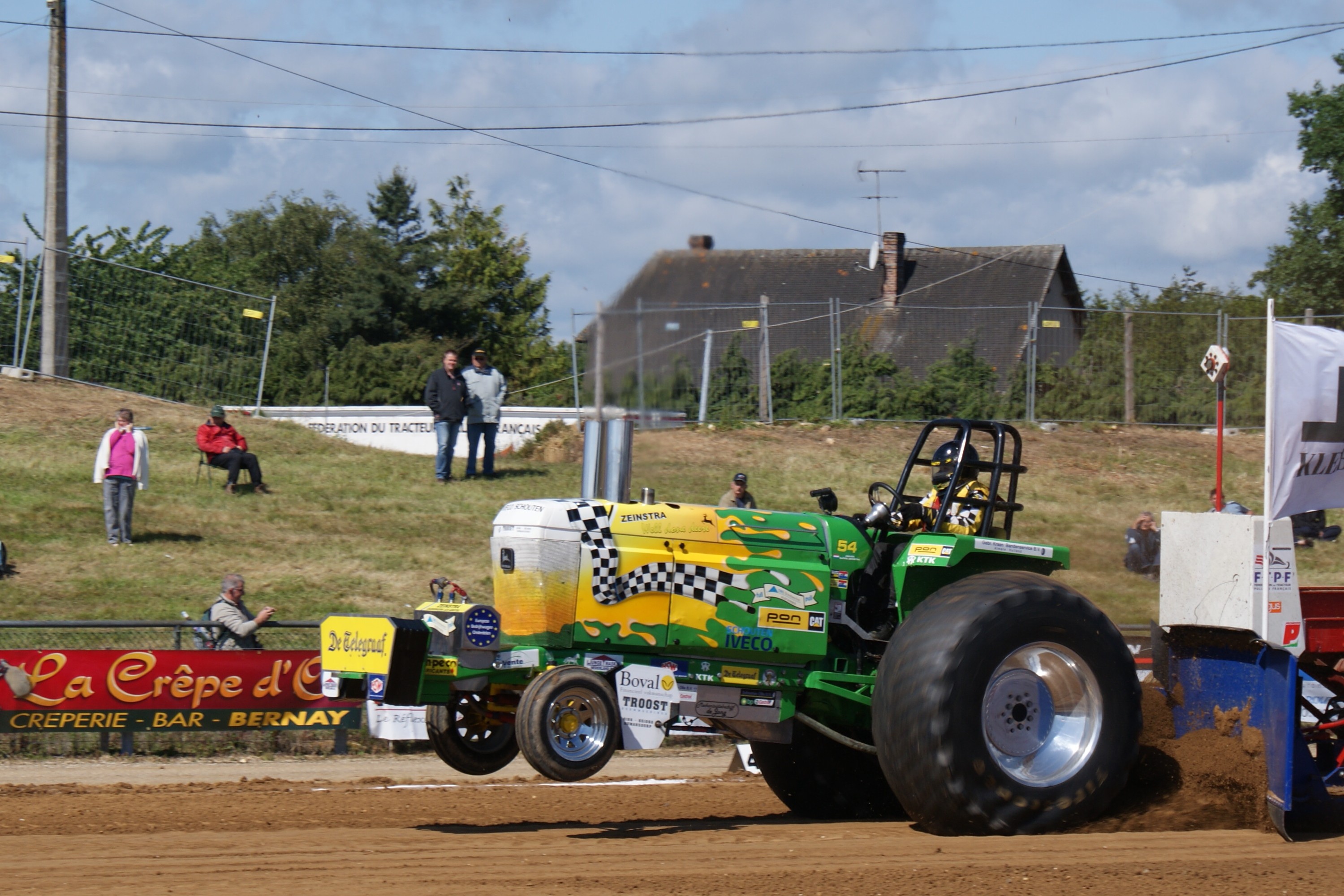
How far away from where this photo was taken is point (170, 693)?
10398mm

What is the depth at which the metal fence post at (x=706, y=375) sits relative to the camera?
27.8ft

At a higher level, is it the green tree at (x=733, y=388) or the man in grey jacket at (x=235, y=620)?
the green tree at (x=733, y=388)

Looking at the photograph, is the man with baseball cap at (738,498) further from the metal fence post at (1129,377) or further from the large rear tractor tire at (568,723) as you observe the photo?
the metal fence post at (1129,377)

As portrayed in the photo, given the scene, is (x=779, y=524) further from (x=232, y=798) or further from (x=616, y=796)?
(x=232, y=798)

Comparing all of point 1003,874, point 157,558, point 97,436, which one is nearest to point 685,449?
point 1003,874

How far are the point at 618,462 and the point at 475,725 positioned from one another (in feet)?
4.68

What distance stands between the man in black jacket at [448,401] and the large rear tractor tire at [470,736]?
1108cm

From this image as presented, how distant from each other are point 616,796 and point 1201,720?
347cm

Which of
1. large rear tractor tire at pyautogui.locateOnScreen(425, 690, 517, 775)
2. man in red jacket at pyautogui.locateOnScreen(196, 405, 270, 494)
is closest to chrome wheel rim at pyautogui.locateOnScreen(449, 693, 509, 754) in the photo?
large rear tractor tire at pyautogui.locateOnScreen(425, 690, 517, 775)

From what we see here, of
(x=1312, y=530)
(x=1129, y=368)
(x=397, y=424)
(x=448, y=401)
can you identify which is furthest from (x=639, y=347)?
(x=397, y=424)

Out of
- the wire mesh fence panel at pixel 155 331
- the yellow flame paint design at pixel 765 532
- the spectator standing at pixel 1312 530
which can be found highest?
the wire mesh fence panel at pixel 155 331

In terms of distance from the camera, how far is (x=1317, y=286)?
3141 centimetres

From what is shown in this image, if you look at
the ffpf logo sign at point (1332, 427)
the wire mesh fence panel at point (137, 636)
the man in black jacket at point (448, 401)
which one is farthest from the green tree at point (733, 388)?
the ffpf logo sign at point (1332, 427)

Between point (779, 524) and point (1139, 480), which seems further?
point (1139, 480)
